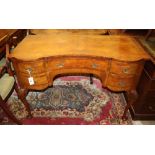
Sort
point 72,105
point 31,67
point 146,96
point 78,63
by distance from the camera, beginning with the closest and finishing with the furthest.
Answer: point 31,67 → point 78,63 → point 146,96 → point 72,105

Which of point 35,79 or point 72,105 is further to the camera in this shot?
point 72,105

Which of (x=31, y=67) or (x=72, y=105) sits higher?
(x=31, y=67)

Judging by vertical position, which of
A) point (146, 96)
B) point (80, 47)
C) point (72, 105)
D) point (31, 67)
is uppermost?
point (80, 47)

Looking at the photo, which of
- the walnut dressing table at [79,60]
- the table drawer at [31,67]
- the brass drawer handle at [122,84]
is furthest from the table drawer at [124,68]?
the table drawer at [31,67]

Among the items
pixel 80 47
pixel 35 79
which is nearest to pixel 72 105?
pixel 35 79

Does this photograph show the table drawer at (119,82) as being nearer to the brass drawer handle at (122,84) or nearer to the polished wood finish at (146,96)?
the brass drawer handle at (122,84)

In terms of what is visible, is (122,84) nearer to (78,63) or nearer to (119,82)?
(119,82)

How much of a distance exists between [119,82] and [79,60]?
53 cm

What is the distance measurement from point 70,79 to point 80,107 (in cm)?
75

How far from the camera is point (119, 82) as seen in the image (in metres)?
1.85

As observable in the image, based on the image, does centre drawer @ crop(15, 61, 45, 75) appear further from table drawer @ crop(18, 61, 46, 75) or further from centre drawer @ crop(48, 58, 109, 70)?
centre drawer @ crop(48, 58, 109, 70)

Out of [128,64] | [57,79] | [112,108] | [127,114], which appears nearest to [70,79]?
[57,79]

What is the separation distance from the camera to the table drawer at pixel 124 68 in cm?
168

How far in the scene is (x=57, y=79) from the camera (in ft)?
9.95
